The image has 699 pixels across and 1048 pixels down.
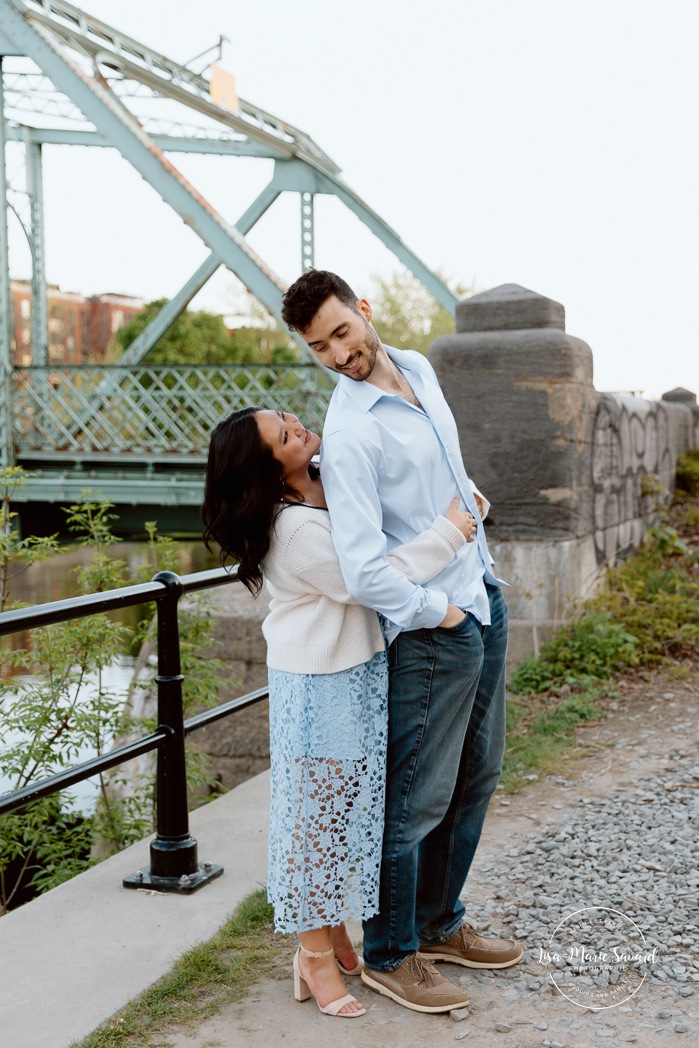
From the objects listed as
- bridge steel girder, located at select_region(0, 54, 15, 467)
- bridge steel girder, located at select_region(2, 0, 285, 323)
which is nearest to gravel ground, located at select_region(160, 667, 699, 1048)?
bridge steel girder, located at select_region(2, 0, 285, 323)

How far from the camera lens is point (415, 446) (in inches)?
85.3

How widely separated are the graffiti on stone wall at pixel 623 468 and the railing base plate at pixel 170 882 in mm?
3699

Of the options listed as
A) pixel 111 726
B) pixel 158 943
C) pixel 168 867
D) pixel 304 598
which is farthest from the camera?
pixel 111 726

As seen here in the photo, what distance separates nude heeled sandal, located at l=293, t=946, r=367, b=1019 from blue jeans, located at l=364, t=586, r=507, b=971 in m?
0.10

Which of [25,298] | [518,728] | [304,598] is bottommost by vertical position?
[518,728]

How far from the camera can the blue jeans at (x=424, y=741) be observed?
2182 mm

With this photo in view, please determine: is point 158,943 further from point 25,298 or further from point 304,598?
point 25,298

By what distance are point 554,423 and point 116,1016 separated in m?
3.90

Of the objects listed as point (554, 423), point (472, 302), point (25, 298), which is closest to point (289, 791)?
point (554, 423)

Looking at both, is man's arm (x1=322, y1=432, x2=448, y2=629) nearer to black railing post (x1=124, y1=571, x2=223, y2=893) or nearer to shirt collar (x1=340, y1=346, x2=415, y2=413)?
shirt collar (x1=340, y1=346, x2=415, y2=413)

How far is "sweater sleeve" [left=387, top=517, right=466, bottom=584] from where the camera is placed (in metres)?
2.11

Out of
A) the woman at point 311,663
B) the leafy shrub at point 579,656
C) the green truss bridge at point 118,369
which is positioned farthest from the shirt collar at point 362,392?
the green truss bridge at point 118,369

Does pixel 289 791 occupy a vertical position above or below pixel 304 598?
below

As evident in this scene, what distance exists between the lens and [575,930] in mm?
2613
